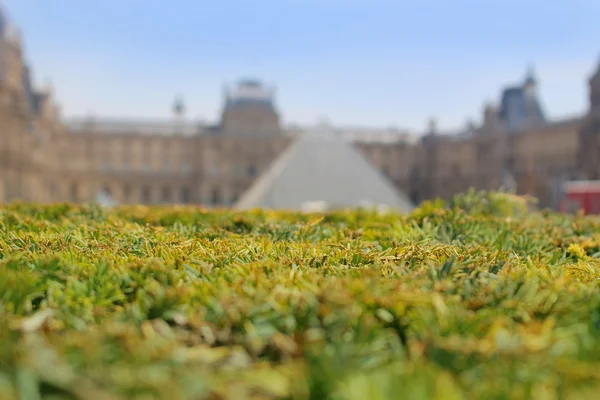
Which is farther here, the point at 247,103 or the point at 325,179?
the point at 247,103

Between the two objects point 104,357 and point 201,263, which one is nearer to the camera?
point 104,357

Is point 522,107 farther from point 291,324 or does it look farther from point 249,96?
point 291,324

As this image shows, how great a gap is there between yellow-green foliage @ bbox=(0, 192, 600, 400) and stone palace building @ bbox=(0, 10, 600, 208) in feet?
194

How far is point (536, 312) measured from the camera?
3641 mm

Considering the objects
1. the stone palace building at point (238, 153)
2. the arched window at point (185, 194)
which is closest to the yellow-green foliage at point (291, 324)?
the stone palace building at point (238, 153)

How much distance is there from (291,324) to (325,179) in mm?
23659

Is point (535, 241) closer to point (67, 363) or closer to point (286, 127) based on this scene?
point (67, 363)

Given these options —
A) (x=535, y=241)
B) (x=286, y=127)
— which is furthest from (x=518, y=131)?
(x=535, y=241)

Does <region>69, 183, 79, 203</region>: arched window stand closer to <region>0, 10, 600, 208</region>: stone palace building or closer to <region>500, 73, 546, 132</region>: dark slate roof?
<region>0, 10, 600, 208</region>: stone palace building

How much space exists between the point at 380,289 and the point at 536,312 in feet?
2.82

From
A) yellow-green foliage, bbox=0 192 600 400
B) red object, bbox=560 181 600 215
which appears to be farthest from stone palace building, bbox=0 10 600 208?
yellow-green foliage, bbox=0 192 600 400

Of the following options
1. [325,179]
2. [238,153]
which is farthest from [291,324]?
[238,153]

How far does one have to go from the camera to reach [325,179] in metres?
26.8

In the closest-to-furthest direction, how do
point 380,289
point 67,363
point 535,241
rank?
point 67,363 < point 380,289 < point 535,241
